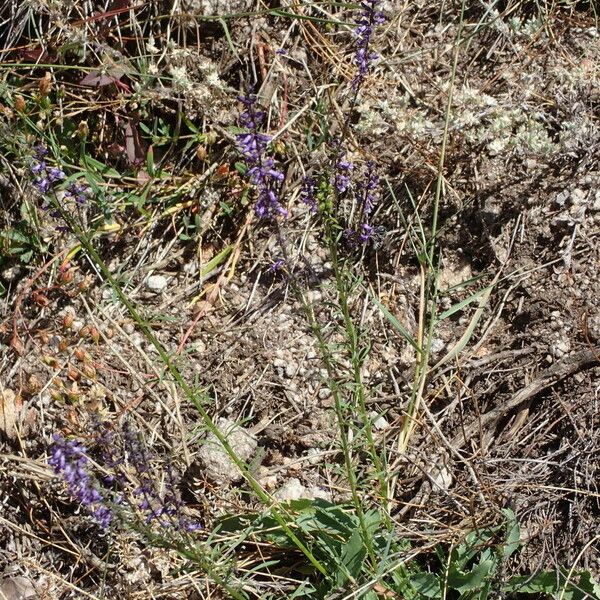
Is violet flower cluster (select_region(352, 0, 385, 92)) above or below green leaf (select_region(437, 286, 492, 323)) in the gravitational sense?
above

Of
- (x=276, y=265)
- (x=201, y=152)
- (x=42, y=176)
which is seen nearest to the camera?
(x=42, y=176)

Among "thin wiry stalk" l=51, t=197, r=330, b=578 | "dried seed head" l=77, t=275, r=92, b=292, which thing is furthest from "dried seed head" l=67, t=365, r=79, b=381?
"thin wiry stalk" l=51, t=197, r=330, b=578

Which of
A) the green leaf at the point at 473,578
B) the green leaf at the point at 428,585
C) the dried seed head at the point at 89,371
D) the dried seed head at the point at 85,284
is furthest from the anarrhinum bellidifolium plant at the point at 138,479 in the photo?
the dried seed head at the point at 85,284

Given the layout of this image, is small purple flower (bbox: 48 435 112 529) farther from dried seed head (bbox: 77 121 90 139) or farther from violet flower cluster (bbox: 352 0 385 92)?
violet flower cluster (bbox: 352 0 385 92)

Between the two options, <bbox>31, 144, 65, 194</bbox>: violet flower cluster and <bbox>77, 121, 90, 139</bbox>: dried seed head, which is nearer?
<bbox>31, 144, 65, 194</bbox>: violet flower cluster

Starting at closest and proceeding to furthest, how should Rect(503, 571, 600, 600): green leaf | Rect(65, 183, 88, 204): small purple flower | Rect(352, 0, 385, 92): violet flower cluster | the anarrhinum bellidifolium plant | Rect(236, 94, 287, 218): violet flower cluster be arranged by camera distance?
Rect(236, 94, 287, 218): violet flower cluster
the anarrhinum bellidifolium plant
Rect(65, 183, 88, 204): small purple flower
Rect(503, 571, 600, 600): green leaf
Rect(352, 0, 385, 92): violet flower cluster

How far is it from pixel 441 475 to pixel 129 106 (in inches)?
78.2

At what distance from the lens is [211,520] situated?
9.81 feet

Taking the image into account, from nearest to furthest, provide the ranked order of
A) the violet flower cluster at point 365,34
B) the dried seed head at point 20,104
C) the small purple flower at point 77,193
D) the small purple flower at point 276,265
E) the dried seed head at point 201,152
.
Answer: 1. the small purple flower at point 77,193
2. the violet flower cluster at point 365,34
3. the small purple flower at point 276,265
4. the dried seed head at point 20,104
5. the dried seed head at point 201,152

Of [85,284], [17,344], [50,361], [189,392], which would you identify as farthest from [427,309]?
[17,344]

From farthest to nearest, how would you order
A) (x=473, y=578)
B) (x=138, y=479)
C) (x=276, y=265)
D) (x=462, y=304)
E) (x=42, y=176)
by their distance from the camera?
(x=276, y=265) < (x=462, y=304) < (x=473, y=578) < (x=138, y=479) < (x=42, y=176)

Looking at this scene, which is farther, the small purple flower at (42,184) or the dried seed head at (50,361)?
the dried seed head at (50,361)

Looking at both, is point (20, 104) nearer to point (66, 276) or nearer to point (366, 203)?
point (66, 276)

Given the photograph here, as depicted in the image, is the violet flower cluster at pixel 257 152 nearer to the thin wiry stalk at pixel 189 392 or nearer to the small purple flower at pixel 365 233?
the thin wiry stalk at pixel 189 392
